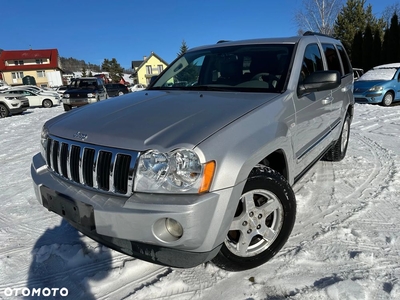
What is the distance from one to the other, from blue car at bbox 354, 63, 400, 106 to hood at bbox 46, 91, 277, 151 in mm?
10483

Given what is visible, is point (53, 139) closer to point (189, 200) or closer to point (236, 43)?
point (189, 200)

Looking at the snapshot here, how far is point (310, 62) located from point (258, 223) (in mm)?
1960

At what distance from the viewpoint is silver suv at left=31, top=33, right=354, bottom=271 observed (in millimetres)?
1802

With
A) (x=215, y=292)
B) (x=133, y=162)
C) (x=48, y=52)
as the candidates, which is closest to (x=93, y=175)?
(x=133, y=162)

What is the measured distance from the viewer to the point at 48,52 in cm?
5966

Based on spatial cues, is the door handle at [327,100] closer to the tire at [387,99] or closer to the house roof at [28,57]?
the tire at [387,99]

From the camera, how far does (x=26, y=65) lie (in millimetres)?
57594

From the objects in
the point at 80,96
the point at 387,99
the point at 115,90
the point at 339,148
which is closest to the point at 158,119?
the point at 339,148

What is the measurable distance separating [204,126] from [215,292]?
3.80 feet

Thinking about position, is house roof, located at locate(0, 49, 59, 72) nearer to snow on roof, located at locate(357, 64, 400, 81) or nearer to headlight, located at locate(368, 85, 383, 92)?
snow on roof, located at locate(357, 64, 400, 81)

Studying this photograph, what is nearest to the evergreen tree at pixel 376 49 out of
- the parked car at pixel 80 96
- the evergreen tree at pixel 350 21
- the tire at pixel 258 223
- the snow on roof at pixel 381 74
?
the evergreen tree at pixel 350 21

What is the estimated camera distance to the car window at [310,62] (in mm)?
3023

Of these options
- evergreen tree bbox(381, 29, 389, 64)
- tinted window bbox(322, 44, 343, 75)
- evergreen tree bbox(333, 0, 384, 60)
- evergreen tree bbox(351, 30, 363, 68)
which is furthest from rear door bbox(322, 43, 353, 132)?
evergreen tree bbox(333, 0, 384, 60)

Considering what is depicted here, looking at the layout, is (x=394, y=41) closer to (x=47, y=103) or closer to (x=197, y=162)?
(x=47, y=103)
